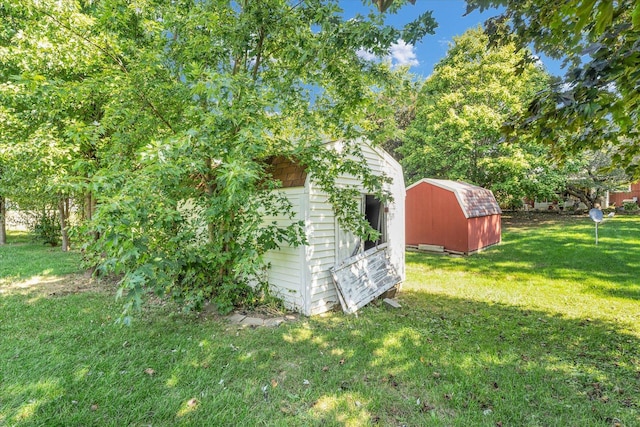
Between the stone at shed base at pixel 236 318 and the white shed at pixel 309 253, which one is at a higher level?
the white shed at pixel 309 253

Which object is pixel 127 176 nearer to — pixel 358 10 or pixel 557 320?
pixel 358 10

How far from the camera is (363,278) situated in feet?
18.2

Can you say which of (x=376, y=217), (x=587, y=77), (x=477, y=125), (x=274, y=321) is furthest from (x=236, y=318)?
(x=477, y=125)

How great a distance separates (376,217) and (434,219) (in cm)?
476

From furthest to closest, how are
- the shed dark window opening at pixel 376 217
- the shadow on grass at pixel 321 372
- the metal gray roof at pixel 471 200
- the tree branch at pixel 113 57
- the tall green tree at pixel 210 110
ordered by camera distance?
the metal gray roof at pixel 471 200 → the shed dark window opening at pixel 376 217 → the tree branch at pixel 113 57 → the tall green tree at pixel 210 110 → the shadow on grass at pixel 321 372

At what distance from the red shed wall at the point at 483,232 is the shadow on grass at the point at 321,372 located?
5.76 meters

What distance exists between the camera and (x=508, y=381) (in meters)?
3.03

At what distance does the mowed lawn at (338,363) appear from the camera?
256 cm

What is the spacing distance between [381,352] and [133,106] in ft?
15.1

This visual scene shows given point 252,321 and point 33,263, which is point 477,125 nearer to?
point 252,321

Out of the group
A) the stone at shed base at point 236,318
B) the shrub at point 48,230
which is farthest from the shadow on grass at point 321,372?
the shrub at point 48,230

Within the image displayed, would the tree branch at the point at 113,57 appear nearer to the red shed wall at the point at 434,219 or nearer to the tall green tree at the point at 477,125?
the red shed wall at the point at 434,219

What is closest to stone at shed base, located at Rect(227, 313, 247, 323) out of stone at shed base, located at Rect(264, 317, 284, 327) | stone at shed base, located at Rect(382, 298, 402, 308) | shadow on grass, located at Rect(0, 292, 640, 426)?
Result: shadow on grass, located at Rect(0, 292, 640, 426)

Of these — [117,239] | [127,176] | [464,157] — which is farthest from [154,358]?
[464,157]
